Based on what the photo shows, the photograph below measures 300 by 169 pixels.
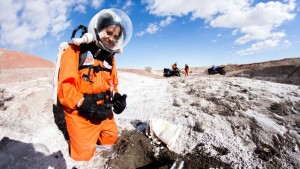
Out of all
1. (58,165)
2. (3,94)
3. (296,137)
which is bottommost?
(58,165)

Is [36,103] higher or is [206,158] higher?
[36,103]

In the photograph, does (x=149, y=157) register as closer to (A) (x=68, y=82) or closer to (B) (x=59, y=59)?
(A) (x=68, y=82)

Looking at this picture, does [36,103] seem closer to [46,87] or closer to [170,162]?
[46,87]

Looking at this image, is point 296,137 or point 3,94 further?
point 3,94

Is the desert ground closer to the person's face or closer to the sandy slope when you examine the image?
the sandy slope

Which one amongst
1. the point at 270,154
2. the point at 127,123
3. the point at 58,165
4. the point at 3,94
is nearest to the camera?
the point at 270,154

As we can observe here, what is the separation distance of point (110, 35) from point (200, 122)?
189 centimetres

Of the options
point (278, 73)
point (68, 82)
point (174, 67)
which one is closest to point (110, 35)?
point (68, 82)

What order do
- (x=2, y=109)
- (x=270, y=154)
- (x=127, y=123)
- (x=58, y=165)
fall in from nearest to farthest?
1. (x=270, y=154)
2. (x=58, y=165)
3. (x=127, y=123)
4. (x=2, y=109)

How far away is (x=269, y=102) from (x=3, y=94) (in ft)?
16.9

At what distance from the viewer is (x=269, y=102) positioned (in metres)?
3.97

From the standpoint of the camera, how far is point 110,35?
10.1 feet

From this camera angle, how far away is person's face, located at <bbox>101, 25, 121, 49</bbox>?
3010 mm

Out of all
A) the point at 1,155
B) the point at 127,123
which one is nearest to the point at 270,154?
the point at 127,123
